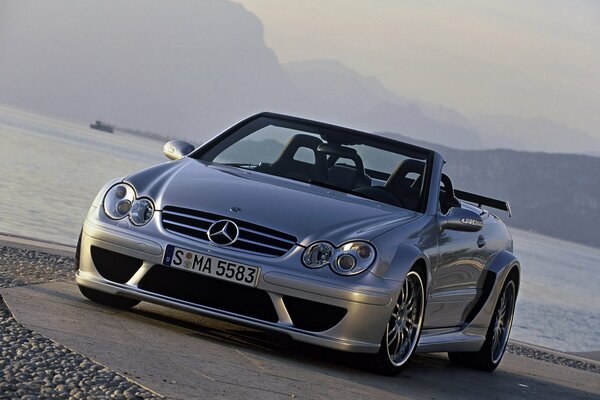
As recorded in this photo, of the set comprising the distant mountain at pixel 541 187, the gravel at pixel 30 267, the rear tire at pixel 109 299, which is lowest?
the distant mountain at pixel 541 187

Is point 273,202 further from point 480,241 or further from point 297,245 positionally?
point 480,241

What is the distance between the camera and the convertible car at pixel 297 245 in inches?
254

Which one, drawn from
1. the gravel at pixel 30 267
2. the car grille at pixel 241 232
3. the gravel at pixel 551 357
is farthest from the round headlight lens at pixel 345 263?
the gravel at pixel 551 357

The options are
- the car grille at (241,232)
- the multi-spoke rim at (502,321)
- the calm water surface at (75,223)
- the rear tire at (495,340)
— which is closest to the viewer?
the car grille at (241,232)

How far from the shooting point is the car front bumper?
6383 millimetres

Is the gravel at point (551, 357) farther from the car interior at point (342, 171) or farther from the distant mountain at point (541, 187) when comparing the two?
the distant mountain at point (541, 187)

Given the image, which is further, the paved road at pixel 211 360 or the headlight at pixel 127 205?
the headlight at pixel 127 205

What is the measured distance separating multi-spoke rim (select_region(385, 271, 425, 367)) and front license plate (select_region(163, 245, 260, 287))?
2.79ft

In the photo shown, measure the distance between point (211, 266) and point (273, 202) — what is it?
60 centimetres

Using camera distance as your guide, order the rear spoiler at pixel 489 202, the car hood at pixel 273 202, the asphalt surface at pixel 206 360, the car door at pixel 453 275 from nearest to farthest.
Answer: the asphalt surface at pixel 206 360
the car hood at pixel 273 202
the car door at pixel 453 275
the rear spoiler at pixel 489 202

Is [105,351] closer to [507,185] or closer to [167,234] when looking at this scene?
[167,234]

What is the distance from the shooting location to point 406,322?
23.0ft

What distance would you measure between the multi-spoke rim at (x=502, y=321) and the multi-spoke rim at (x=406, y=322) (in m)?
2.05

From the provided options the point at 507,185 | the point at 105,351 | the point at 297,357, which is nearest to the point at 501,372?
the point at 297,357
